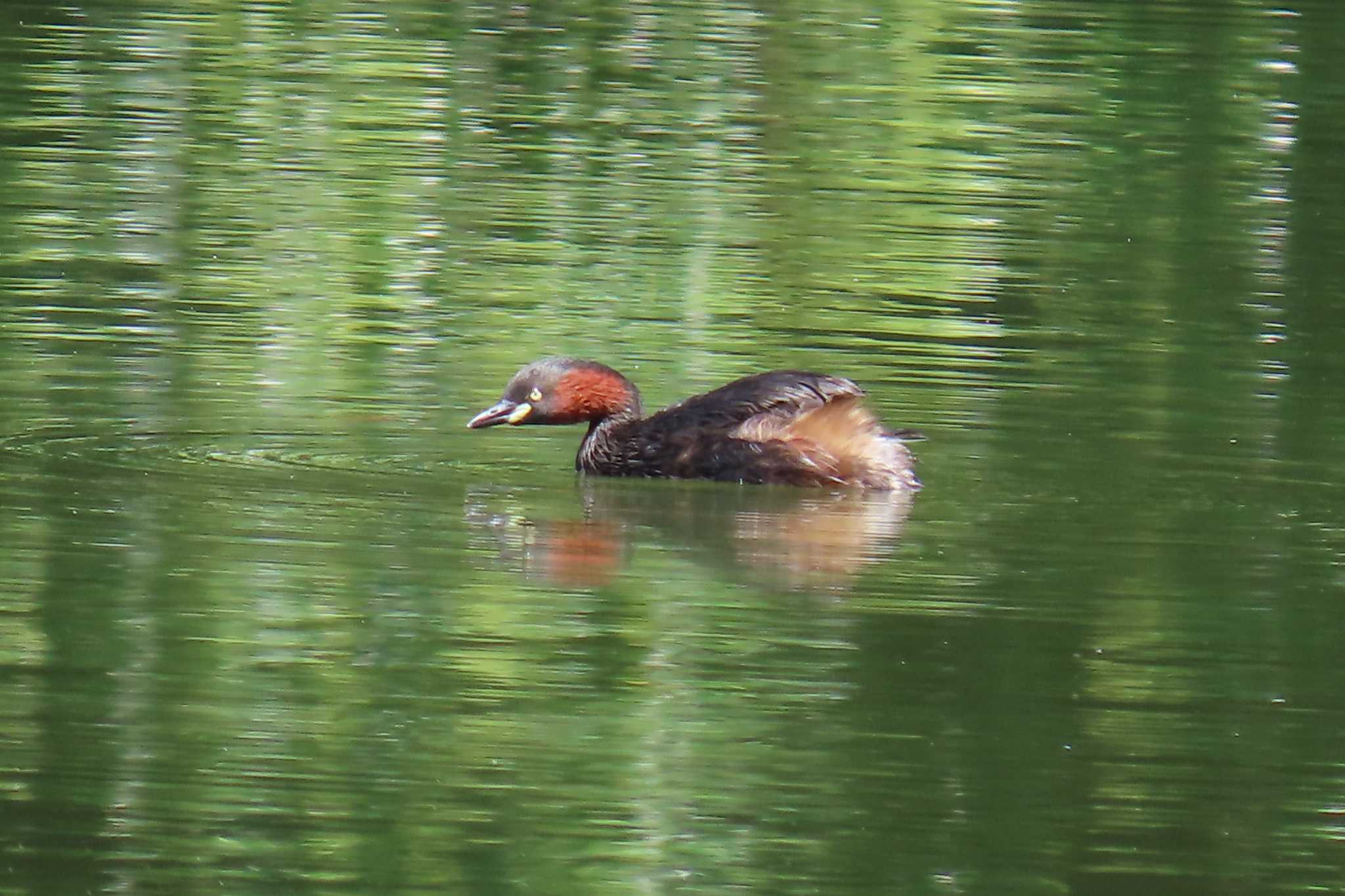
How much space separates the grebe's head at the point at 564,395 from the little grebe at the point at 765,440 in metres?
0.10

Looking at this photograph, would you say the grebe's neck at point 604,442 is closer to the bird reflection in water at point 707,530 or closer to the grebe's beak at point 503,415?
the bird reflection in water at point 707,530

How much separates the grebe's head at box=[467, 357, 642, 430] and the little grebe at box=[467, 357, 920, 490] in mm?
100

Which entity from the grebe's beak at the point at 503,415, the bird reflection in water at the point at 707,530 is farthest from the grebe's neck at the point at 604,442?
the grebe's beak at the point at 503,415

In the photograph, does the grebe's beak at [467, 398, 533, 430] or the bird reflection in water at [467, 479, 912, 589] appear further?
the grebe's beak at [467, 398, 533, 430]

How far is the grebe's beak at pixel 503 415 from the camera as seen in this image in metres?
10.9

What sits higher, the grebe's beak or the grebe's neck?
the grebe's beak

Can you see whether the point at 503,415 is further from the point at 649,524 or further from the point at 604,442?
the point at 649,524

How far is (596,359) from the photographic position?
1282 centimetres

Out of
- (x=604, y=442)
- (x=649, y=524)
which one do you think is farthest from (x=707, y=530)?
(x=604, y=442)

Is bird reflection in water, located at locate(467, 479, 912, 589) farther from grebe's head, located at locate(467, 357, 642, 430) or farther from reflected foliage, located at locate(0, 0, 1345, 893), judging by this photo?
grebe's head, located at locate(467, 357, 642, 430)

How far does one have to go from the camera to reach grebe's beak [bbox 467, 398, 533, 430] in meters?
10.9

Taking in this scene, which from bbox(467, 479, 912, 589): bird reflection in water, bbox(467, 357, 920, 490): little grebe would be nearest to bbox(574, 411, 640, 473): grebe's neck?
bbox(467, 357, 920, 490): little grebe

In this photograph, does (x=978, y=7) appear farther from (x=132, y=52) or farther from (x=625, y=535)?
(x=625, y=535)

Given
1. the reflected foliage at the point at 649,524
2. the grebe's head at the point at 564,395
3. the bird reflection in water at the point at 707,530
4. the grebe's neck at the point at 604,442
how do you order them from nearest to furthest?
the reflected foliage at the point at 649,524, the bird reflection in water at the point at 707,530, the grebe's neck at the point at 604,442, the grebe's head at the point at 564,395
